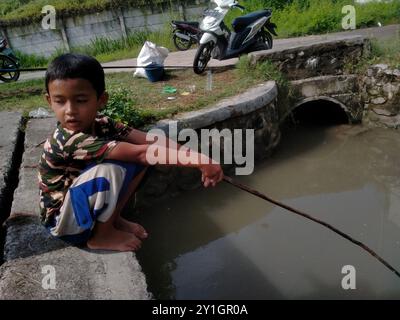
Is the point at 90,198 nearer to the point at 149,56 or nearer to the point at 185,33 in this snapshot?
the point at 149,56

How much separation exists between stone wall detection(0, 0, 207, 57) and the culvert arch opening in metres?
5.98

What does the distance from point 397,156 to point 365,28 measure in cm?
560

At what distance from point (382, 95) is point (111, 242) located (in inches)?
185

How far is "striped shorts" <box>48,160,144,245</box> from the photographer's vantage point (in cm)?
190

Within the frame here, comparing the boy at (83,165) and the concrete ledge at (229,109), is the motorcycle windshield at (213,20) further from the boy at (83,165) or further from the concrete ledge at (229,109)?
the boy at (83,165)

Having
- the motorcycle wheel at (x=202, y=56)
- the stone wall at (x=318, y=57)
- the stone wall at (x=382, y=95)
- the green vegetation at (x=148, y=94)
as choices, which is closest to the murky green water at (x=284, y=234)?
the stone wall at (x=382, y=95)

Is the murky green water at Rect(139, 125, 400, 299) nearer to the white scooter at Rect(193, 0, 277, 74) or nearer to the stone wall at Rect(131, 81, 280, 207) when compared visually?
the stone wall at Rect(131, 81, 280, 207)

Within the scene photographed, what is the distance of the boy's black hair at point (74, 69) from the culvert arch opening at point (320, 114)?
4428 millimetres

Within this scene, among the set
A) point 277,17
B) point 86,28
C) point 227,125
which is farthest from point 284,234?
point 86,28

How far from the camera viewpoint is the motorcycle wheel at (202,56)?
5.62 meters

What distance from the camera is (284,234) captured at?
3.31m

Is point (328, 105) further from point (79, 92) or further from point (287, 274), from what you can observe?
point (79, 92)

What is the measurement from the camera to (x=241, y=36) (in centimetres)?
602

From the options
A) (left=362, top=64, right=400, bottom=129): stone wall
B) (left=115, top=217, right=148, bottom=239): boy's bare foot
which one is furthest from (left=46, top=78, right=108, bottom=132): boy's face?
(left=362, top=64, right=400, bottom=129): stone wall
